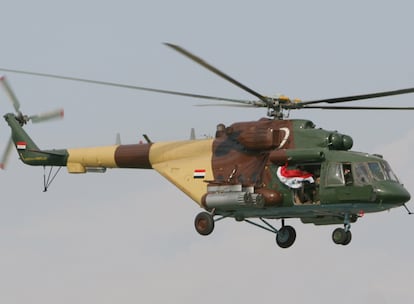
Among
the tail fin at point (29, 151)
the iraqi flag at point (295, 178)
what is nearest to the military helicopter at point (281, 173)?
the iraqi flag at point (295, 178)

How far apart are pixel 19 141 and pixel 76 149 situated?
10.1 ft

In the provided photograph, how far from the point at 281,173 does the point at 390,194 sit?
147 inches

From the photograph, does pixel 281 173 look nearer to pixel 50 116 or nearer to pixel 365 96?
pixel 365 96

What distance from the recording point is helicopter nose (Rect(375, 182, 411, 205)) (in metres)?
34.3

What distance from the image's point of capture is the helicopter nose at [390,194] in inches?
1350

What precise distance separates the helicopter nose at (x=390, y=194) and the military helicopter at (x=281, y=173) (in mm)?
32

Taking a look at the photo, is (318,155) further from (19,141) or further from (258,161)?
(19,141)

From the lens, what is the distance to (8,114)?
44750mm

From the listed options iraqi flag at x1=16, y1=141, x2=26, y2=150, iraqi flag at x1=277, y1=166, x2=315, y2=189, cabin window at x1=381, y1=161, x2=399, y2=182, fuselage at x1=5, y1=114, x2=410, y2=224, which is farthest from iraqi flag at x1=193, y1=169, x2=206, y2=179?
iraqi flag at x1=16, y1=141, x2=26, y2=150

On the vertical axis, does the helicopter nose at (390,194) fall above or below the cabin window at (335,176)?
below

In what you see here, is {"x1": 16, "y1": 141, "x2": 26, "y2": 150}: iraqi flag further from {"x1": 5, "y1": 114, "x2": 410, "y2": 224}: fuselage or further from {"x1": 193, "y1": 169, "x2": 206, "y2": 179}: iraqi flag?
{"x1": 193, "y1": 169, "x2": 206, "y2": 179}: iraqi flag

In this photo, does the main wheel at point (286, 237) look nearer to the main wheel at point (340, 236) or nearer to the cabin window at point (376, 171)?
the main wheel at point (340, 236)

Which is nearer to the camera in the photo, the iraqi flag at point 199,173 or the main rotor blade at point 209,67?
the main rotor blade at point 209,67

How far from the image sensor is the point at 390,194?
1351 inches
